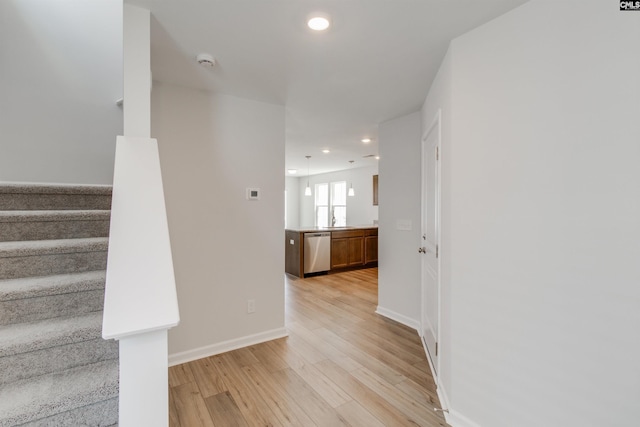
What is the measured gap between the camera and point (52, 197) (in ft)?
6.13

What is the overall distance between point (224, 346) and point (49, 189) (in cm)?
185

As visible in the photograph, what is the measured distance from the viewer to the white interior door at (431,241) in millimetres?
2285

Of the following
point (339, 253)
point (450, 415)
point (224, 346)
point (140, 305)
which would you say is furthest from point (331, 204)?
point (140, 305)

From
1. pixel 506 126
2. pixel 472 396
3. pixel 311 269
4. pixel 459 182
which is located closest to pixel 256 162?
pixel 459 182

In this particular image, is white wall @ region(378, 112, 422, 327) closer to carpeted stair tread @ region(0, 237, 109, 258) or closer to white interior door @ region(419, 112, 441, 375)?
white interior door @ region(419, 112, 441, 375)

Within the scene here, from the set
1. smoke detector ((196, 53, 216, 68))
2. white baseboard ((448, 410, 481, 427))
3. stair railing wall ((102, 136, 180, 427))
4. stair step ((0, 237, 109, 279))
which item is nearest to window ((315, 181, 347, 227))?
smoke detector ((196, 53, 216, 68))

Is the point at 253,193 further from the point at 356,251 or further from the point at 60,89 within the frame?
the point at 356,251

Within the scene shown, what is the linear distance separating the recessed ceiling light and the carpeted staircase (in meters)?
1.70

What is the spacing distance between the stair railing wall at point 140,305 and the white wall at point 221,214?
139 cm

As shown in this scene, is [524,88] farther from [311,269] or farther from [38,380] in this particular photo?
[311,269]

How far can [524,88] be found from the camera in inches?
57.7

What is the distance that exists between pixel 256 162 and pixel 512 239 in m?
2.24

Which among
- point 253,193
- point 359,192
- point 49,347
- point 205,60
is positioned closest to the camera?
point 49,347

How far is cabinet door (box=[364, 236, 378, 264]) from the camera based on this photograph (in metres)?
6.42
